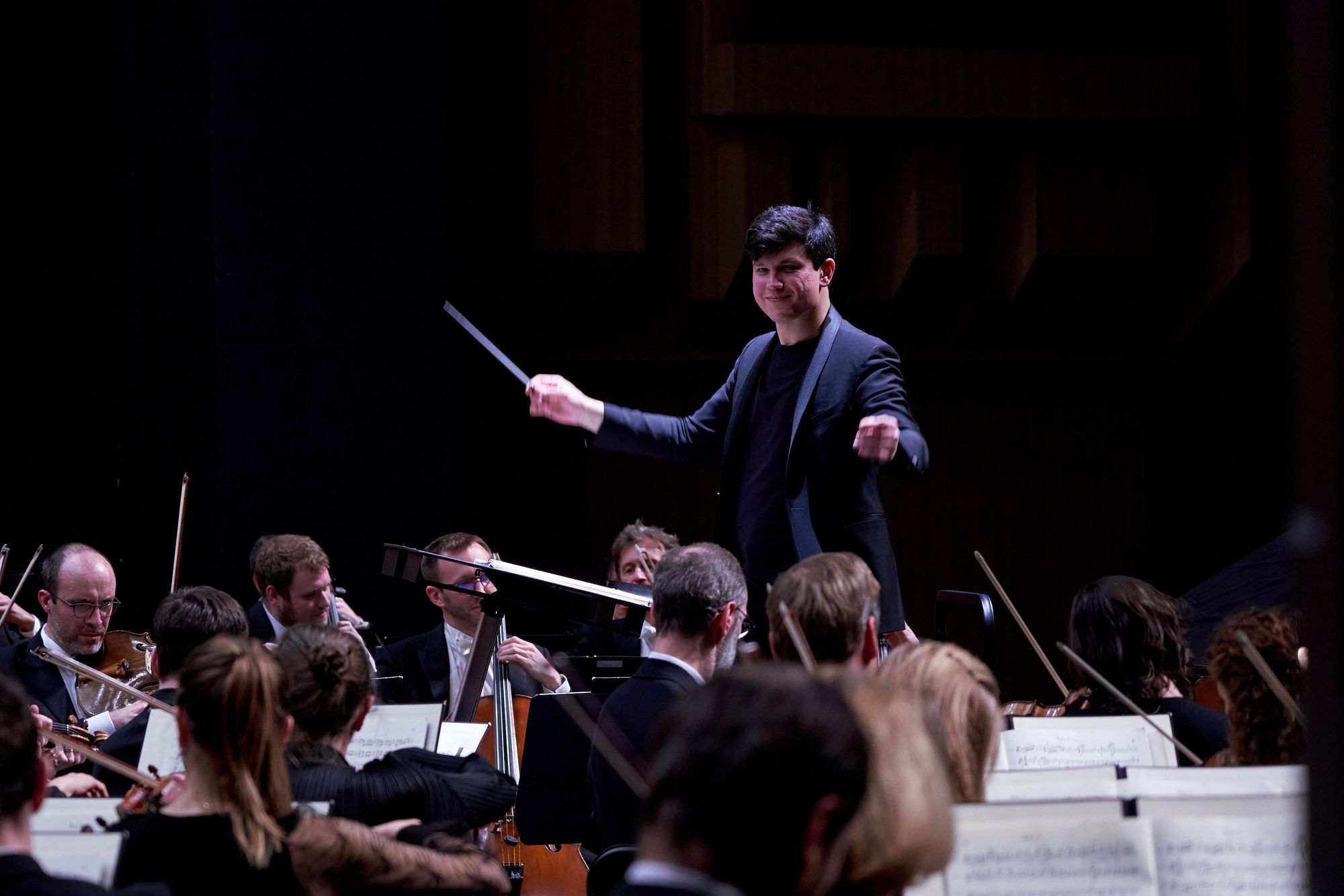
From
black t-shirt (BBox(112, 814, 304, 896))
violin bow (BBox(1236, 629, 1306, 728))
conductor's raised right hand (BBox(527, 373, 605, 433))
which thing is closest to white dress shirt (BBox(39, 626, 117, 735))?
conductor's raised right hand (BBox(527, 373, 605, 433))

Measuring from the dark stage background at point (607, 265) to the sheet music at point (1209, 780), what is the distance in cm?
301

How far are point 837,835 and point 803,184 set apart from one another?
191 inches

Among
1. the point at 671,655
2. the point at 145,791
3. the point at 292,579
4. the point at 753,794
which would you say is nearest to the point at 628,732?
the point at 671,655

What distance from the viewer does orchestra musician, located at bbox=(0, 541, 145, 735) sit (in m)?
3.55

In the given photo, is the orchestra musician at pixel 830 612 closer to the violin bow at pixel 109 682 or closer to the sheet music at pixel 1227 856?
the sheet music at pixel 1227 856

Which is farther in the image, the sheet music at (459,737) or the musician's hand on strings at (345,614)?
the musician's hand on strings at (345,614)

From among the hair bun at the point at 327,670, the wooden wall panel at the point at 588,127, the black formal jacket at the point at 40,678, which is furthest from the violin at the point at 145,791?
the wooden wall panel at the point at 588,127

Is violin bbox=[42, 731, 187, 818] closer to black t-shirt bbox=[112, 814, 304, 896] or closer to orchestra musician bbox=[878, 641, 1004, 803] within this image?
black t-shirt bbox=[112, 814, 304, 896]

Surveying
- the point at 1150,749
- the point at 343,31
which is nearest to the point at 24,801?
the point at 1150,749

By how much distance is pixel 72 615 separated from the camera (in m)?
3.72

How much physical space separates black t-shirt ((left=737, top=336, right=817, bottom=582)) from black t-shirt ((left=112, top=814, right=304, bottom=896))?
Result: 1.32 metres

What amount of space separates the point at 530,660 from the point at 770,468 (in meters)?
1.06

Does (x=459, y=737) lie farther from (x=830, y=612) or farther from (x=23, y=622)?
(x=23, y=622)

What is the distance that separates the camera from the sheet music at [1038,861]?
57.7 inches
